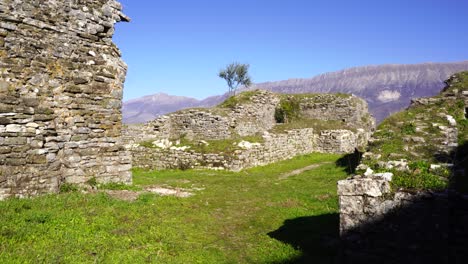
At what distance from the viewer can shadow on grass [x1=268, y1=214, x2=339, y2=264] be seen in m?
7.50

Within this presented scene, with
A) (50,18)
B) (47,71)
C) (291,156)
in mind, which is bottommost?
(291,156)

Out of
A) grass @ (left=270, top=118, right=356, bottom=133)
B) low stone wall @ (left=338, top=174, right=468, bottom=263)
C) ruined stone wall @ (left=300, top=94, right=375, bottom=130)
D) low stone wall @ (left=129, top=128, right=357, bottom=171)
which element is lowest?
low stone wall @ (left=129, top=128, right=357, bottom=171)

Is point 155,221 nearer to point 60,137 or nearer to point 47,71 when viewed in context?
point 60,137

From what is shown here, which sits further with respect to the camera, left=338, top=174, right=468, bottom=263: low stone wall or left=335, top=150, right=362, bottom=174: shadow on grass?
left=335, top=150, right=362, bottom=174: shadow on grass

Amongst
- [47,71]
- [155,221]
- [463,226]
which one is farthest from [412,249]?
[47,71]

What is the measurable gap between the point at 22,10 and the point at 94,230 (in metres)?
7.77

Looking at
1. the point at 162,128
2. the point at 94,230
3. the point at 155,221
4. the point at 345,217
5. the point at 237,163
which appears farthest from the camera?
the point at 162,128

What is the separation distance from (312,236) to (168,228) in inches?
149

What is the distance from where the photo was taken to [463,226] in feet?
18.1

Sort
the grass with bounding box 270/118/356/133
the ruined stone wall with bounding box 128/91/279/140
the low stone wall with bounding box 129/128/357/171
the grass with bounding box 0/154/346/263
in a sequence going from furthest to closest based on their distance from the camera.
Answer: the grass with bounding box 270/118/356/133 → the ruined stone wall with bounding box 128/91/279/140 → the low stone wall with bounding box 129/128/357/171 → the grass with bounding box 0/154/346/263

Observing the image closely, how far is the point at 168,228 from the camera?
888cm

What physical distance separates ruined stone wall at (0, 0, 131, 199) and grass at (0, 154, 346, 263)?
135 cm

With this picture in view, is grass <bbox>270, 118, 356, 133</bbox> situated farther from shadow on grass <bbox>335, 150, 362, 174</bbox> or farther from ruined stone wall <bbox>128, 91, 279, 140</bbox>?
shadow on grass <bbox>335, 150, 362, 174</bbox>

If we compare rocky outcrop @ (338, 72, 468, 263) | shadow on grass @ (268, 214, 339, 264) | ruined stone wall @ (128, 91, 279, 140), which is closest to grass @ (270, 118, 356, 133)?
ruined stone wall @ (128, 91, 279, 140)
